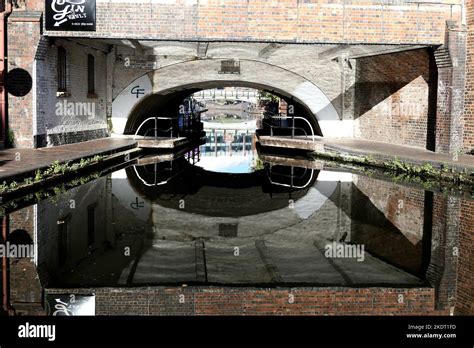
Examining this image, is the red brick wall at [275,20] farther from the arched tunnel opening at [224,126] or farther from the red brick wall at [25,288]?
the red brick wall at [25,288]

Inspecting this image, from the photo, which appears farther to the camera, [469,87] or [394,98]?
[394,98]

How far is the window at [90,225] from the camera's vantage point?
746cm

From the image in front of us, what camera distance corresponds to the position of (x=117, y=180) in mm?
12742

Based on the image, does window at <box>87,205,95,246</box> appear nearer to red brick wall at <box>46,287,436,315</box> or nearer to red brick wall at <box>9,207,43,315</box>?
red brick wall at <box>9,207,43,315</box>

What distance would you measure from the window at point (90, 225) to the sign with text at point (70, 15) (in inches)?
227

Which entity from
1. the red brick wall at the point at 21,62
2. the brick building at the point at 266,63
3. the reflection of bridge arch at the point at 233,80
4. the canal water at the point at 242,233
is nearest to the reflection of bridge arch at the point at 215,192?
the canal water at the point at 242,233

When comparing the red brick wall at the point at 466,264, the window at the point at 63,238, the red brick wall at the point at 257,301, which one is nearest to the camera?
the red brick wall at the point at 257,301

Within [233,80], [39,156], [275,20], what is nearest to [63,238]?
[39,156]

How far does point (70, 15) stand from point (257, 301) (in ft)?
34.4

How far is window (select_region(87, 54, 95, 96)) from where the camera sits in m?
19.3

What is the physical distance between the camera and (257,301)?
509cm

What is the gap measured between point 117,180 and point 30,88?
10.8ft

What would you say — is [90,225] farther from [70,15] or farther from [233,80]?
[233,80]

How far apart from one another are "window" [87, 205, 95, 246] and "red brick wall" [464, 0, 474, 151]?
8.58m
